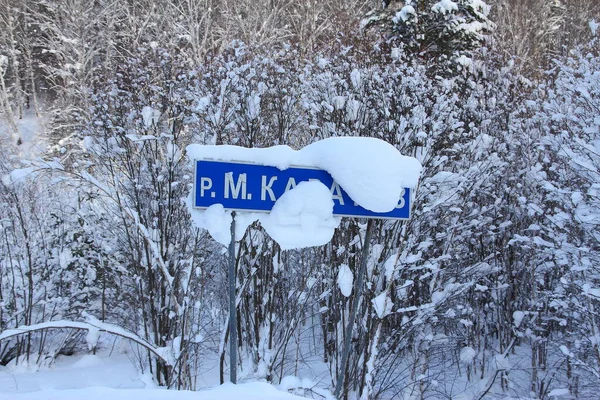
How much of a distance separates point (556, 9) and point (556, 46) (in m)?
5.02

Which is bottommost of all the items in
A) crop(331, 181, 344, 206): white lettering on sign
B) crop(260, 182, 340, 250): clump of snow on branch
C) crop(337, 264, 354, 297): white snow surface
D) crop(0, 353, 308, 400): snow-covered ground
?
crop(0, 353, 308, 400): snow-covered ground

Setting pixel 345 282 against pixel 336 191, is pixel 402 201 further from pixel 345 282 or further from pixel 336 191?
pixel 345 282

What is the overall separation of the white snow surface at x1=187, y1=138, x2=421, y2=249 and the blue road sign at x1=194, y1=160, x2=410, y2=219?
1.3 inches

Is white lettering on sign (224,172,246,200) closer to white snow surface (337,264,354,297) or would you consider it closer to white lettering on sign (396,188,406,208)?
white lettering on sign (396,188,406,208)

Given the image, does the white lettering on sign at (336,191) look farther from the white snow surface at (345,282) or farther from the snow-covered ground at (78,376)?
the snow-covered ground at (78,376)

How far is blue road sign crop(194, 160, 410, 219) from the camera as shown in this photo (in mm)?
2643

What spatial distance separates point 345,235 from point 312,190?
15.8 ft

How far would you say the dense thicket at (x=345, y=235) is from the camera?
695cm

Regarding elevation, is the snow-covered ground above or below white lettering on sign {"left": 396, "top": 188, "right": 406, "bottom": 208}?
below

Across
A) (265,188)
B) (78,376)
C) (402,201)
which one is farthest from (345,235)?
(78,376)

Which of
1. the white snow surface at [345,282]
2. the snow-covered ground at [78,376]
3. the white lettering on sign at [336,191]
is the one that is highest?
the white lettering on sign at [336,191]

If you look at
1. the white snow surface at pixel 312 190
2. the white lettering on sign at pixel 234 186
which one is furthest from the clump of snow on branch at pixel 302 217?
the white lettering on sign at pixel 234 186

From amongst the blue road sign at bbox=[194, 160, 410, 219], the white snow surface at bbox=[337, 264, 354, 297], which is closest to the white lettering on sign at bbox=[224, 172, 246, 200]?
the blue road sign at bbox=[194, 160, 410, 219]

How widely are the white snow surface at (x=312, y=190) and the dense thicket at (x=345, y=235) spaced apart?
79.0 inches
